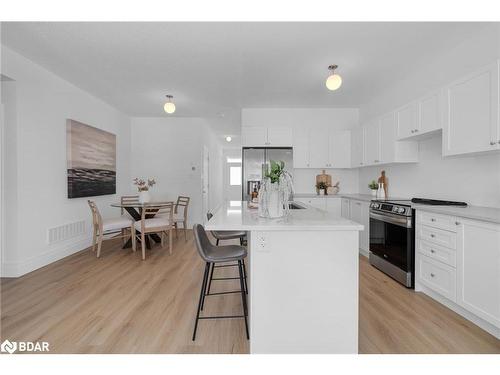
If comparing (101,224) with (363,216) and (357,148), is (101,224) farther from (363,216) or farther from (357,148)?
(357,148)

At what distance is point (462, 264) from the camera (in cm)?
210

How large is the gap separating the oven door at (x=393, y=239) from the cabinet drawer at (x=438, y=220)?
0.13m

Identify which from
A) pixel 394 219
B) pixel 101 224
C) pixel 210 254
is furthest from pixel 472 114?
pixel 101 224

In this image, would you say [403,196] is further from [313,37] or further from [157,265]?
[157,265]

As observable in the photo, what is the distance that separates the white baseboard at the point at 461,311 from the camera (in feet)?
6.24

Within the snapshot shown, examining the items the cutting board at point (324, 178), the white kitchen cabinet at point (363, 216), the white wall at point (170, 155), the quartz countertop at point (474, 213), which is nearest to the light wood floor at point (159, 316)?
the white kitchen cabinet at point (363, 216)

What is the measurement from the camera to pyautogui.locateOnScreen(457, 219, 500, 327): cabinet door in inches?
72.1

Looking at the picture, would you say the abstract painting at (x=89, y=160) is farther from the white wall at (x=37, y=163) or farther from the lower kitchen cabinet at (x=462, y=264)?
the lower kitchen cabinet at (x=462, y=264)

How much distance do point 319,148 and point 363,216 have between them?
5.49ft

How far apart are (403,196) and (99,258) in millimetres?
4607

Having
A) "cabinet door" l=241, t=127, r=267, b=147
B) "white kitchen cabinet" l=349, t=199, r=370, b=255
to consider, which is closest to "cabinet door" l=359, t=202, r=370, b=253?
"white kitchen cabinet" l=349, t=199, r=370, b=255

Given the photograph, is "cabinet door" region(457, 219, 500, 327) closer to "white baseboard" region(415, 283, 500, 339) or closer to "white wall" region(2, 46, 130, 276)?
"white baseboard" region(415, 283, 500, 339)

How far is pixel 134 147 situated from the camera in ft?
19.5

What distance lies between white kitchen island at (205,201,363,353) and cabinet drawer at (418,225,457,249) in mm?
1224
